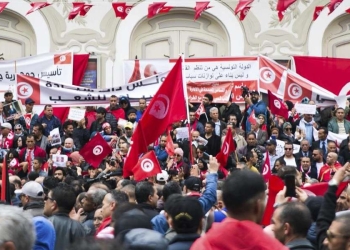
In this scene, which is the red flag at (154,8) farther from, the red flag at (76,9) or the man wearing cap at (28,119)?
the man wearing cap at (28,119)

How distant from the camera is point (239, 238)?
5.04 m

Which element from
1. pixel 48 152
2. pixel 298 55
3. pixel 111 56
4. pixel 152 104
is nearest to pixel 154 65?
pixel 111 56

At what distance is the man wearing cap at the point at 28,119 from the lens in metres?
19.2

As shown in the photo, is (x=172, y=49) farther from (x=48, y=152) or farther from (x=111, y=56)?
(x=48, y=152)

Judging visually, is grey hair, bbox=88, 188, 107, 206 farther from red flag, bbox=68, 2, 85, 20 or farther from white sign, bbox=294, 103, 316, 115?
red flag, bbox=68, 2, 85, 20

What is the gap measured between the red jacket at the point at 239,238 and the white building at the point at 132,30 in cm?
1967

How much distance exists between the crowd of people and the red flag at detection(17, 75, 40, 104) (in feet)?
3.93

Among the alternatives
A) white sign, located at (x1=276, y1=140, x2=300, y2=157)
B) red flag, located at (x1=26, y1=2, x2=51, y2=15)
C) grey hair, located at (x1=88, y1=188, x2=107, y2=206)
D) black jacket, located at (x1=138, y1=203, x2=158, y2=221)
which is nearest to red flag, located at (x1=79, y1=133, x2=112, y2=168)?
white sign, located at (x1=276, y1=140, x2=300, y2=157)

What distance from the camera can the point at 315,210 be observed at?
7.41m

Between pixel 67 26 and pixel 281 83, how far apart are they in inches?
219

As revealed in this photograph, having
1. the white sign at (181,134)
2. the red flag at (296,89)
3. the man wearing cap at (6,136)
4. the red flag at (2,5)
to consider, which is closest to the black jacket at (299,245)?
the white sign at (181,134)

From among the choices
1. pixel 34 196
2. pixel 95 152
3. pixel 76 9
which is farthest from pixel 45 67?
pixel 34 196

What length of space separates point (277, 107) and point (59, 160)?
19.9 ft

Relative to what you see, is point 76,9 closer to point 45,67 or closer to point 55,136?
point 45,67
